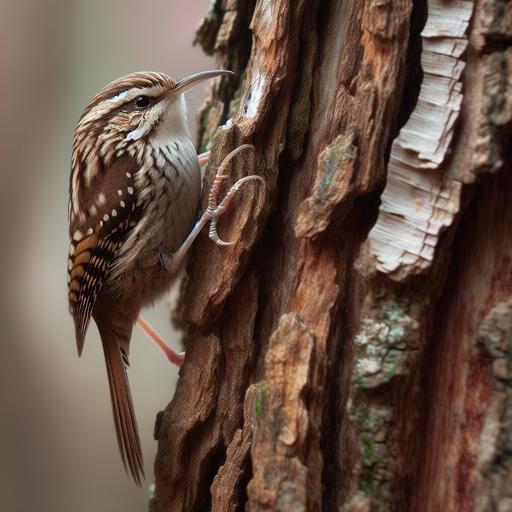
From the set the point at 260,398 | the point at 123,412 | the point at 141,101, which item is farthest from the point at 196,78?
the point at 260,398

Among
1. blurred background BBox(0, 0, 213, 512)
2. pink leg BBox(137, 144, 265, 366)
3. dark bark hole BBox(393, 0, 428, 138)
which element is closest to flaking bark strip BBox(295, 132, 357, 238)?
dark bark hole BBox(393, 0, 428, 138)

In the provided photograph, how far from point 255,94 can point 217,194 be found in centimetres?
39

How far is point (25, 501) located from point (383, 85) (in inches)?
140

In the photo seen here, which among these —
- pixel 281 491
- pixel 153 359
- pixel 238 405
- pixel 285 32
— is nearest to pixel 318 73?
pixel 285 32

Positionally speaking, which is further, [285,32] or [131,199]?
[131,199]

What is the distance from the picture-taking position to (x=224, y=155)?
214cm

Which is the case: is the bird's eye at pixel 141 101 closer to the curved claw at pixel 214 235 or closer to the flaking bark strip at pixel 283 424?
the curved claw at pixel 214 235

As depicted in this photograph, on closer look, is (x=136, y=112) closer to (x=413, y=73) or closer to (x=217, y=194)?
(x=217, y=194)

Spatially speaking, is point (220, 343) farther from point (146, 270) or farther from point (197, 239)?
point (146, 270)

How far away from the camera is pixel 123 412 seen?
2521 millimetres

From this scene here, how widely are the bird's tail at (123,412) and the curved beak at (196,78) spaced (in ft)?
3.49

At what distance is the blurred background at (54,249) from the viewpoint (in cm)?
414

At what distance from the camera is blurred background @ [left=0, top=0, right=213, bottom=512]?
13.6ft

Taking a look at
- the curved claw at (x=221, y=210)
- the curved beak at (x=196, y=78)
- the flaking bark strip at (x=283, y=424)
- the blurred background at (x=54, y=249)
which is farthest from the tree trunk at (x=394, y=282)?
the blurred background at (x=54, y=249)
